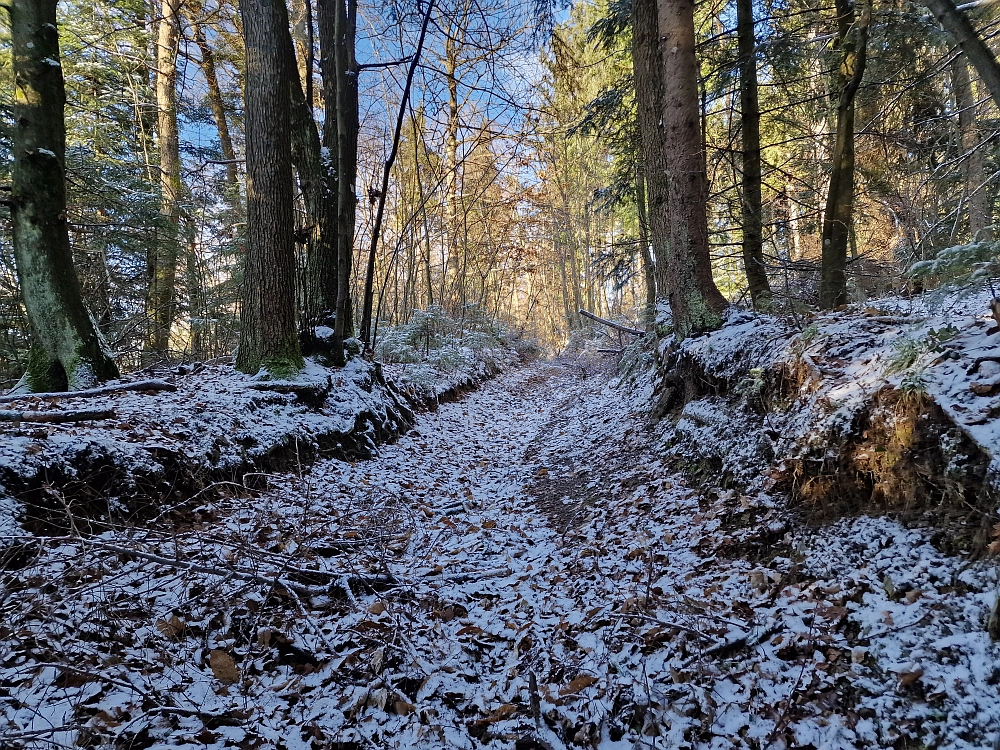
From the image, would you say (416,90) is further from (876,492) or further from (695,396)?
(876,492)

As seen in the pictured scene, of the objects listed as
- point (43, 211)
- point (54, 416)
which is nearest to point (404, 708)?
point (54, 416)

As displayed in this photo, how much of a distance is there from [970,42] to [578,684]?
205 inches

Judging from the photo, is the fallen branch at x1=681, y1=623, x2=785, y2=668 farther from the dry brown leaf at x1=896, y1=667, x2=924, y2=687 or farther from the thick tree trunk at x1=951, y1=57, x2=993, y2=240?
the thick tree trunk at x1=951, y1=57, x2=993, y2=240

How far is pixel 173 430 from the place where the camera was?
463 cm

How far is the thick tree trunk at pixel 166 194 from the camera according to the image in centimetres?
882

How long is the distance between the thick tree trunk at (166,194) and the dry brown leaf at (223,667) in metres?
8.14

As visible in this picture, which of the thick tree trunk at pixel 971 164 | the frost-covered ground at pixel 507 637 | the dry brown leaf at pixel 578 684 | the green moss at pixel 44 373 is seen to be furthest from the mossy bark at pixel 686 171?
the green moss at pixel 44 373

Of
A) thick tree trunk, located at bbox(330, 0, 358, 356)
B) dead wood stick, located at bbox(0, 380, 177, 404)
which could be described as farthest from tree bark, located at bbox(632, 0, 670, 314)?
dead wood stick, located at bbox(0, 380, 177, 404)

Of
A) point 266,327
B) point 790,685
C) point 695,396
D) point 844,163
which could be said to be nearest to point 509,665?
point 790,685

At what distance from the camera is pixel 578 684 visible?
8.66 feet

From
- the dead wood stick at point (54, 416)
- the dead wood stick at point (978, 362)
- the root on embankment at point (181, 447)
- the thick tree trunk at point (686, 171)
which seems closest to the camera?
the dead wood stick at point (978, 362)

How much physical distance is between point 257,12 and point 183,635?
7.82 metres

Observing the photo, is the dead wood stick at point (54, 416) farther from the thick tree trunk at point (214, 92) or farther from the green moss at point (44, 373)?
the thick tree trunk at point (214, 92)

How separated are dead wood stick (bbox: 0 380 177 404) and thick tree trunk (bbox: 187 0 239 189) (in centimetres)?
756
